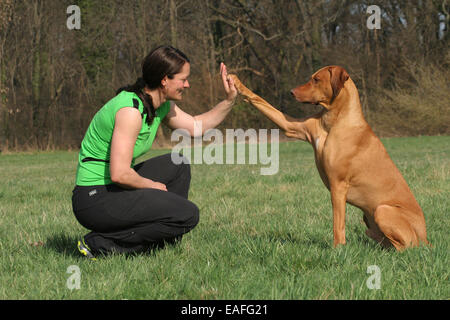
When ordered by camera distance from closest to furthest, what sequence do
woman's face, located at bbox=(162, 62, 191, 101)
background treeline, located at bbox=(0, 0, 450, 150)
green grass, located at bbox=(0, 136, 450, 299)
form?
green grass, located at bbox=(0, 136, 450, 299), woman's face, located at bbox=(162, 62, 191, 101), background treeline, located at bbox=(0, 0, 450, 150)

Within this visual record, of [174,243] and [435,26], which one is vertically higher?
[435,26]

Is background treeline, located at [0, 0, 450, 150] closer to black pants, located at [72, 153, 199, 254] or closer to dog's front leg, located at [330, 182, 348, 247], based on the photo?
black pants, located at [72, 153, 199, 254]

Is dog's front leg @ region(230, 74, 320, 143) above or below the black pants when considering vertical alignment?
Answer: above

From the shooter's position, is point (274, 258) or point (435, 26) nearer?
point (274, 258)

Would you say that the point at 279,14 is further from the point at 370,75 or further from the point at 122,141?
the point at 122,141

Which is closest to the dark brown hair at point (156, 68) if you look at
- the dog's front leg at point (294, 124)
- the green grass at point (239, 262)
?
the dog's front leg at point (294, 124)

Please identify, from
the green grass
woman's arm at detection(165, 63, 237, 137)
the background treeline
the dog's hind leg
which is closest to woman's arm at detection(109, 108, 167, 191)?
the green grass

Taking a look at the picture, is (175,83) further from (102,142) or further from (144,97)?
(102,142)

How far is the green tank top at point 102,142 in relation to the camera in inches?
144

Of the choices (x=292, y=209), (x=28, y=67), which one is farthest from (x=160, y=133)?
(x=292, y=209)

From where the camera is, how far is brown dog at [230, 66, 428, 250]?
12.3 ft

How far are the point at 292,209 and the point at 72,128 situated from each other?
21915mm

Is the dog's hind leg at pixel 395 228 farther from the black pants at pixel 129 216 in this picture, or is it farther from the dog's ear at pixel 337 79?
the black pants at pixel 129 216

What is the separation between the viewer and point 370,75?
27953 mm
